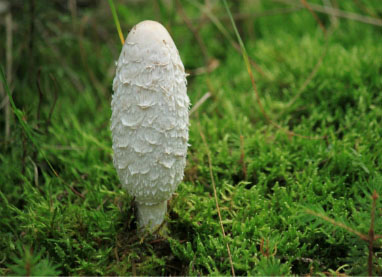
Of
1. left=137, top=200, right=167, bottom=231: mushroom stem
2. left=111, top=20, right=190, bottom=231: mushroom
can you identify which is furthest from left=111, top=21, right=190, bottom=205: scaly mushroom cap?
left=137, top=200, right=167, bottom=231: mushroom stem

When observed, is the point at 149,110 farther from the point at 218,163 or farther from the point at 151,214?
the point at 218,163

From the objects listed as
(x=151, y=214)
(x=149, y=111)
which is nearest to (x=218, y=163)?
(x=151, y=214)

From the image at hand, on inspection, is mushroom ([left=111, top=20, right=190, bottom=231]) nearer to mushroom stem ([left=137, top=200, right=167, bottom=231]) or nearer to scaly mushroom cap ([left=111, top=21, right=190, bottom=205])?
scaly mushroom cap ([left=111, top=21, right=190, bottom=205])

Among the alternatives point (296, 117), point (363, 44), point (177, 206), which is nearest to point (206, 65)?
point (296, 117)

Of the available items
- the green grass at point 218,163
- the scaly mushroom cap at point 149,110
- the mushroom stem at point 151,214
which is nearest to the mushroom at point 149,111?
the scaly mushroom cap at point 149,110

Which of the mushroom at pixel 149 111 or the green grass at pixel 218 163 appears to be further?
the green grass at pixel 218 163

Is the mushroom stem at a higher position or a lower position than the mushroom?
lower

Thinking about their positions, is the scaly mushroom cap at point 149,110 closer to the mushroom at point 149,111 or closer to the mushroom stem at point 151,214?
the mushroom at point 149,111
